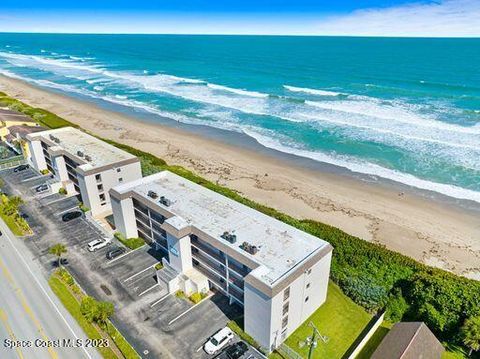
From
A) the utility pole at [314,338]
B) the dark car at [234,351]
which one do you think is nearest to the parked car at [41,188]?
the dark car at [234,351]

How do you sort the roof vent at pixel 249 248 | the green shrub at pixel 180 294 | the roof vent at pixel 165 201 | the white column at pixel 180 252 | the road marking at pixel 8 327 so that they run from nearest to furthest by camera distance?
the road marking at pixel 8 327, the roof vent at pixel 249 248, the white column at pixel 180 252, the green shrub at pixel 180 294, the roof vent at pixel 165 201

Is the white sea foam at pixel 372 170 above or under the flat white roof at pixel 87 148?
under

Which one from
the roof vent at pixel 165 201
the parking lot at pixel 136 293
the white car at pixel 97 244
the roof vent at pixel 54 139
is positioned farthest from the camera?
the roof vent at pixel 54 139

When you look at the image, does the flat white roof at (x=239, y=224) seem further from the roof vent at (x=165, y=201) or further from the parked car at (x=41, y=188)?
the parked car at (x=41, y=188)

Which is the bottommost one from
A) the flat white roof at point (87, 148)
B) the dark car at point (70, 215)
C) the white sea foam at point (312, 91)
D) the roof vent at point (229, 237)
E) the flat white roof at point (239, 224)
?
the dark car at point (70, 215)

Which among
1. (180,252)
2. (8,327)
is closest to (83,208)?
(8,327)

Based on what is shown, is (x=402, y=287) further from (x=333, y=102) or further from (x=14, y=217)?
(x=333, y=102)

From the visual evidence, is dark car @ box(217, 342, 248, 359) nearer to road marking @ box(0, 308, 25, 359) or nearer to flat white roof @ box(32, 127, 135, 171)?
road marking @ box(0, 308, 25, 359)

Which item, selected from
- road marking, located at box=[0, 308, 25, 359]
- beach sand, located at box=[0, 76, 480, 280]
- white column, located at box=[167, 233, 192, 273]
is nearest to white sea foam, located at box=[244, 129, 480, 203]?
beach sand, located at box=[0, 76, 480, 280]
